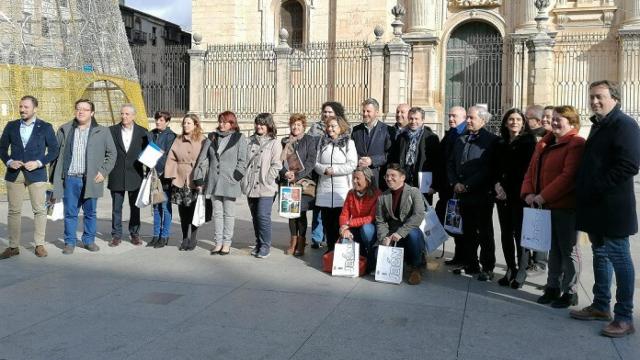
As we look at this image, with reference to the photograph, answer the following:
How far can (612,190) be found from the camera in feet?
17.4

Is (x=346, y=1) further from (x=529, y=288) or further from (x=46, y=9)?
(x=529, y=288)

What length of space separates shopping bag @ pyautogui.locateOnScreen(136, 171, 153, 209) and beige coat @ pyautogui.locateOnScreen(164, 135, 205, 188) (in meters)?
0.30

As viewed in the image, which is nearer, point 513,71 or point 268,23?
point 513,71

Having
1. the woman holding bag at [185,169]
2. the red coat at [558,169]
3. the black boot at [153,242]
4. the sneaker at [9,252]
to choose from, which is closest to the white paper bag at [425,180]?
the red coat at [558,169]

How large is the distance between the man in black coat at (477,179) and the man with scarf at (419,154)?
0.56 meters

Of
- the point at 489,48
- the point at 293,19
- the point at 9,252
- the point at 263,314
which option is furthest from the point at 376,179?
the point at 293,19

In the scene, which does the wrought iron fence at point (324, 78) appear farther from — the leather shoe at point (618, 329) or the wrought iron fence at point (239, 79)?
the leather shoe at point (618, 329)

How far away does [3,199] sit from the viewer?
42.6 feet

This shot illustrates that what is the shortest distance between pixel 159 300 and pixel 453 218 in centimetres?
328

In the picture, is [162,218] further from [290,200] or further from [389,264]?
[389,264]

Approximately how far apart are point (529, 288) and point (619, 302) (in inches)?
61.0

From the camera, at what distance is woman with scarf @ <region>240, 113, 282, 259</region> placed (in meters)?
8.14

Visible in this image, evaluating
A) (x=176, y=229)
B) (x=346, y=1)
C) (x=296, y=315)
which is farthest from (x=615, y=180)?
(x=346, y=1)

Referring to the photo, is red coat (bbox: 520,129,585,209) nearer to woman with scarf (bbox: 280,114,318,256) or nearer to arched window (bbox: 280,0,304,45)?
woman with scarf (bbox: 280,114,318,256)
